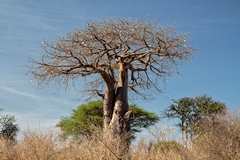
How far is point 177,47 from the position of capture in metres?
12.7

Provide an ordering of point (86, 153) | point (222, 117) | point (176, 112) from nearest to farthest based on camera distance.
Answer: point (86, 153) → point (222, 117) → point (176, 112)

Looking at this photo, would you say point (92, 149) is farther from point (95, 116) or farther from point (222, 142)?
point (95, 116)

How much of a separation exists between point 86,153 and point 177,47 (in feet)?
20.7

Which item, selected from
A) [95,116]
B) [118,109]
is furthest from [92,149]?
[95,116]

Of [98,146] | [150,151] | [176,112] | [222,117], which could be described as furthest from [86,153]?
[176,112]

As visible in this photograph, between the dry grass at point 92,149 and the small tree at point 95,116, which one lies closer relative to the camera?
the dry grass at point 92,149

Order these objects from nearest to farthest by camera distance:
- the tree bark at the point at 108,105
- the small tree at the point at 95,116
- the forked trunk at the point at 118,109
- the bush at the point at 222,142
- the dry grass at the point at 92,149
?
1. the dry grass at the point at 92,149
2. the bush at the point at 222,142
3. the forked trunk at the point at 118,109
4. the tree bark at the point at 108,105
5. the small tree at the point at 95,116

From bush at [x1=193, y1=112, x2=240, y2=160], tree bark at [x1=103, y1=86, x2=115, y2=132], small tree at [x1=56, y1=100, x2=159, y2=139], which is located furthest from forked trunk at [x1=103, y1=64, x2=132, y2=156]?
small tree at [x1=56, y1=100, x2=159, y2=139]

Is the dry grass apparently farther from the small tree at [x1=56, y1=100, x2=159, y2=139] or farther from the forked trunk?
the small tree at [x1=56, y1=100, x2=159, y2=139]

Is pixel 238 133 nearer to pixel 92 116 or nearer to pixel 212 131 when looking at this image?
pixel 212 131

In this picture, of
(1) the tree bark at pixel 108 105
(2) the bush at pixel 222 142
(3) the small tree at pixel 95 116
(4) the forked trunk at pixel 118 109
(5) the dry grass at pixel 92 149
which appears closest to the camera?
(5) the dry grass at pixel 92 149

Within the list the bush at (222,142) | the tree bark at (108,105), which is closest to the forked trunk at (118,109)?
the tree bark at (108,105)

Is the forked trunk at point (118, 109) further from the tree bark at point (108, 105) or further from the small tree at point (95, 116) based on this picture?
the small tree at point (95, 116)

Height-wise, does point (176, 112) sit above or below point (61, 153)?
above
